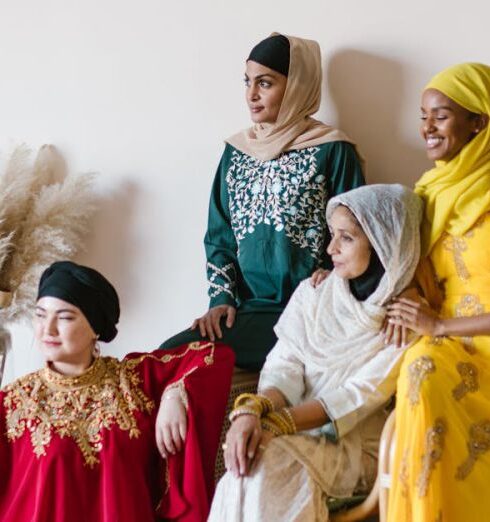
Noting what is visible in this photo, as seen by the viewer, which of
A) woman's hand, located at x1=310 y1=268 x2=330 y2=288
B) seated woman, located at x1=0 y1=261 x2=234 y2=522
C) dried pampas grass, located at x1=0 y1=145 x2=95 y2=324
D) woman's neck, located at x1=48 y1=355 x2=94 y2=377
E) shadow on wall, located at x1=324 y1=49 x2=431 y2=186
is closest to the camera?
seated woman, located at x1=0 y1=261 x2=234 y2=522

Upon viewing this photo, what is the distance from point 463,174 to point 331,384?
0.58 meters

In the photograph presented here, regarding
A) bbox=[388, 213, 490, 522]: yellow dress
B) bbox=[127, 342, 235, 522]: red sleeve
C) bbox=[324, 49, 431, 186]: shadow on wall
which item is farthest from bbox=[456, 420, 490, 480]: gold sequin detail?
bbox=[324, 49, 431, 186]: shadow on wall

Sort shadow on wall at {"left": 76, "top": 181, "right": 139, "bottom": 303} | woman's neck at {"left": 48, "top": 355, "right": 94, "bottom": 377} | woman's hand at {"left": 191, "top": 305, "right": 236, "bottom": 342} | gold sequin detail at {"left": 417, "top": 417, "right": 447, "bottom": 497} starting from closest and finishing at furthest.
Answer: gold sequin detail at {"left": 417, "top": 417, "right": 447, "bottom": 497} < woman's neck at {"left": 48, "top": 355, "right": 94, "bottom": 377} < woman's hand at {"left": 191, "top": 305, "right": 236, "bottom": 342} < shadow on wall at {"left": 76, "top": 181, "right": 139, "bottom": 303}

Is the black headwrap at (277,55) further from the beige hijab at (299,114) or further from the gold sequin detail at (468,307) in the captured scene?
the gold sequin detail at (468,307)

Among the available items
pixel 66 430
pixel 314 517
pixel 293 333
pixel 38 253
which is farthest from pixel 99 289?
pixel 38 253

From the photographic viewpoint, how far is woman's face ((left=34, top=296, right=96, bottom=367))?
1959 mm

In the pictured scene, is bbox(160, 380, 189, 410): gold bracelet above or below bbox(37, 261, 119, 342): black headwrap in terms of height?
below

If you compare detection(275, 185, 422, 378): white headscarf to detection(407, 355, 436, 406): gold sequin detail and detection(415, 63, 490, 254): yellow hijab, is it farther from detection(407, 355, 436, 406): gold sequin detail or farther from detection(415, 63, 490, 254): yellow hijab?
detection(407, 355, 436, 406): gold sequin detail

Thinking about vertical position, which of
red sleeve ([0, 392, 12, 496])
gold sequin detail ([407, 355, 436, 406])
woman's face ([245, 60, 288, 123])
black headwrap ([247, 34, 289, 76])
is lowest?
red sleeve ([0, 392, 12, 496])

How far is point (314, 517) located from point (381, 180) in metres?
1.12

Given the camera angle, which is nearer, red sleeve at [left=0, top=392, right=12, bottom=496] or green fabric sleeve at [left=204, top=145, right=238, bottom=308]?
red sleeve at [left=0, top=392, right=12, bottom=496]

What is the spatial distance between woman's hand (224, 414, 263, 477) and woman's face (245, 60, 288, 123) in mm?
997

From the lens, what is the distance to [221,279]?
2.52 m

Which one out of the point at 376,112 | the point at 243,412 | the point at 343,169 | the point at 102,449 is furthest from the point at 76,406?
the point at 376,112
